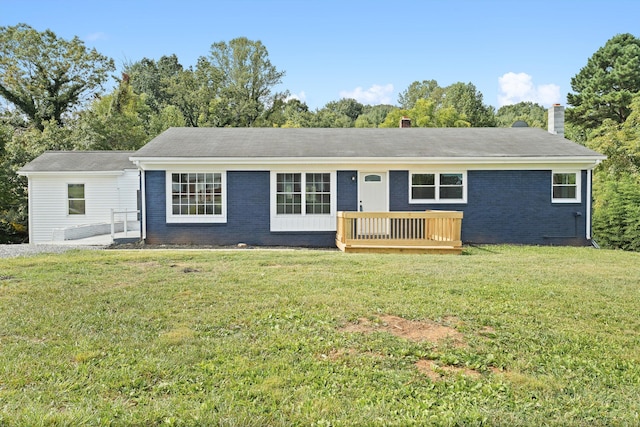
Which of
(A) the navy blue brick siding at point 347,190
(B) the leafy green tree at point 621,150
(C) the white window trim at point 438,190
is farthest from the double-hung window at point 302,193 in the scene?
(B) the leafy green tree at point 621,150

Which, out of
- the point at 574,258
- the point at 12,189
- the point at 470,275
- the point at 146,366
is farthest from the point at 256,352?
the point at 12,189

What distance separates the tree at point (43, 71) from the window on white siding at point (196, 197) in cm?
2306

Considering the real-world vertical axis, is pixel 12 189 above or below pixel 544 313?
above

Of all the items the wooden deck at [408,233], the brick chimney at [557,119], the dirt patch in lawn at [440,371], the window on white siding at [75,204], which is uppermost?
the brick chimney at [557,119]

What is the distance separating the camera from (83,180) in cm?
1784

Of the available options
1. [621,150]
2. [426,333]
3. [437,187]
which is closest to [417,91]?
[621,150]

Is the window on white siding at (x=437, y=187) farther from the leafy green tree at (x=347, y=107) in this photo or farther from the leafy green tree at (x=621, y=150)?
the leafy green tree at (x=347, y=107)

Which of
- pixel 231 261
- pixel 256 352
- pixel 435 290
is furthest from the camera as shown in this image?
pixel 231 261

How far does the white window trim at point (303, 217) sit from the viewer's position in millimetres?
14508

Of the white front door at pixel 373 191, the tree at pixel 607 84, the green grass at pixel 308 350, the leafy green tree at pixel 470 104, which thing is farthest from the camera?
the leafy green tree at pixel 470 104

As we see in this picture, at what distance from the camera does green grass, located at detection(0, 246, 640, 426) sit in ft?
10.9

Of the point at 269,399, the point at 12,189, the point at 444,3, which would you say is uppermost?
the point at 444,3

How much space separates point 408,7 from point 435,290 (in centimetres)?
1536

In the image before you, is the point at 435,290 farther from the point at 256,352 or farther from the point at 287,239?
the point at 287,239
